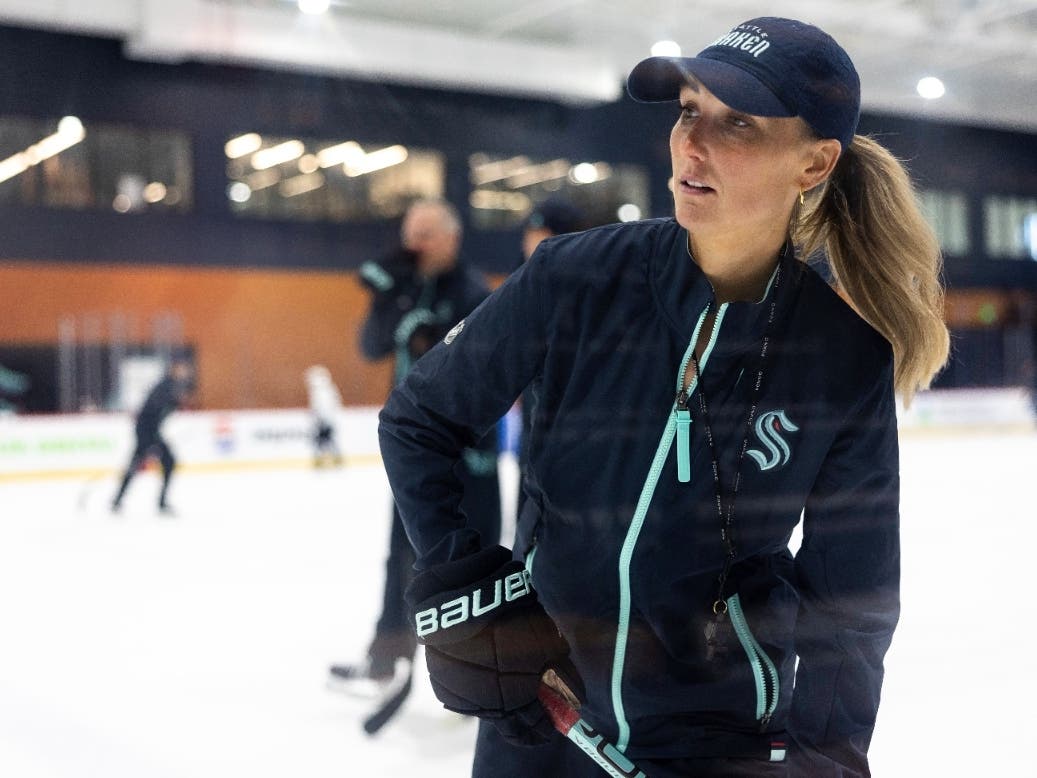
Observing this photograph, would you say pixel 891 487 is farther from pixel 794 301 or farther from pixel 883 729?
pixel 883 729

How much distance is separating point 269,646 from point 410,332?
1334 millimetres

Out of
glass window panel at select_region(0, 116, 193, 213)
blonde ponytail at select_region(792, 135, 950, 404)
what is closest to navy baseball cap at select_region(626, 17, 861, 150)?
blonde ponytail at select_region(792, 135, 950, 404)

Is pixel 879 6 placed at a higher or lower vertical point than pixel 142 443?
higher

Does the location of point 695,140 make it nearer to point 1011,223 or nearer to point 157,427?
point 157,427

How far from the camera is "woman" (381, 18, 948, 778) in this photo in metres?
→ 1.08

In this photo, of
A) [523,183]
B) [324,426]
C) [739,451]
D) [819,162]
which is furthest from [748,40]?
[523,183]

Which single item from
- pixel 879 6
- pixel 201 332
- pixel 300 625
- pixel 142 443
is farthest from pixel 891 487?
pixel 201 332

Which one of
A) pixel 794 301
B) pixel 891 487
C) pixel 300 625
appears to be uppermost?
pixel 794 301

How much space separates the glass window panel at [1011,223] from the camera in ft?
47.4

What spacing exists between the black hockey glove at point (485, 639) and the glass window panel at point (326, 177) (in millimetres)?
13927

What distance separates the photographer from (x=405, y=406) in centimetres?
114

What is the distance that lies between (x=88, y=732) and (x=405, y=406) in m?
2.28

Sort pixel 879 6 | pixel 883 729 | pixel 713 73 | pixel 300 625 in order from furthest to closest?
pixel 879 6 < pixel 300 625 < pixel 883 729 < pixel 713 73

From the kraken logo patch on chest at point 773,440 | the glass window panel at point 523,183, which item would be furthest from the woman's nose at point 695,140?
the glass window panel at point 523,183
